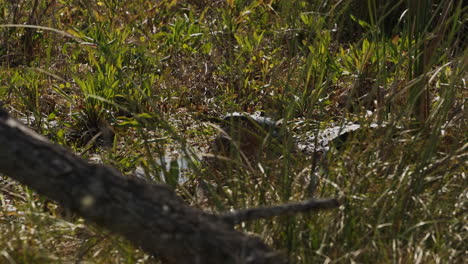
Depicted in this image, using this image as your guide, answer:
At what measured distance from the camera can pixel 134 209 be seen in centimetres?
175

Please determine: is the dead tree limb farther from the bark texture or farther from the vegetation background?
the vegetation background

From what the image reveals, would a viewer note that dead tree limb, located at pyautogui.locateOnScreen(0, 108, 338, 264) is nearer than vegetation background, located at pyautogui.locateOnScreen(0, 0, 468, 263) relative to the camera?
Yes

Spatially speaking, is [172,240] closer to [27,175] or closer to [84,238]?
[27,175]

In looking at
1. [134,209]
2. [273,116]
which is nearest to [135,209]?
[134,209]

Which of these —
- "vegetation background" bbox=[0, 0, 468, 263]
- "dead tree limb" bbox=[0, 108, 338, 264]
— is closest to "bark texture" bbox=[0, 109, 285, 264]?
"dead tree limb" bbox=[0, 108, 338, 264]

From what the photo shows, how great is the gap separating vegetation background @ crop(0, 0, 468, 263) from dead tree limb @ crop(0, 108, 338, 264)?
0.30m

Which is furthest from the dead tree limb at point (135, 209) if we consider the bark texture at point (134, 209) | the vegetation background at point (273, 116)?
the vegetation background at point (273, 116)

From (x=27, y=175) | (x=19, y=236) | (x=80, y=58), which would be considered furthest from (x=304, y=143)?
(x=80, y=58)

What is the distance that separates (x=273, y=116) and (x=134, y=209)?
86cm

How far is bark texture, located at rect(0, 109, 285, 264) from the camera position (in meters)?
1.71

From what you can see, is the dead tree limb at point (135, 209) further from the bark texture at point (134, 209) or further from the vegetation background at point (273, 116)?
the vegetation background at point (273, 116)

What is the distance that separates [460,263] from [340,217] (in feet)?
1.22

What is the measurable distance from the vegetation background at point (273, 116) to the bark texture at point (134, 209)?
0.99 ft

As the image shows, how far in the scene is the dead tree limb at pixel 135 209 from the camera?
1.71 m
